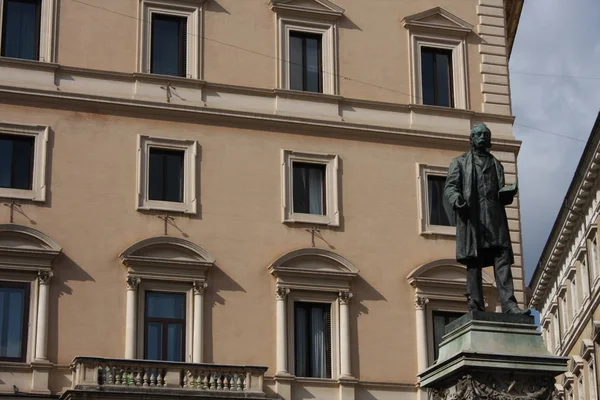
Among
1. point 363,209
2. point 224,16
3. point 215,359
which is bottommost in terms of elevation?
point 215,359

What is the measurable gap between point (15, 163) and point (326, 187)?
26.7 feet

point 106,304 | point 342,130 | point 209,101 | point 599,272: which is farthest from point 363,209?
point 599,272

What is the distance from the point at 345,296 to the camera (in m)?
36.0

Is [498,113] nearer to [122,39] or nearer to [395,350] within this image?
[395,350]

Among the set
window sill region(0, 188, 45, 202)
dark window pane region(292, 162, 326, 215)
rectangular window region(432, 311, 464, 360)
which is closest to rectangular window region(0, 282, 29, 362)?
window sill region(0, 188, 45, 202)

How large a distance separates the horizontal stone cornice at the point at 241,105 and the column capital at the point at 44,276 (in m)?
A: 4.44

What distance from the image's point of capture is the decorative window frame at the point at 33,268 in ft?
110

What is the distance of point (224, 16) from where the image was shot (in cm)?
3759

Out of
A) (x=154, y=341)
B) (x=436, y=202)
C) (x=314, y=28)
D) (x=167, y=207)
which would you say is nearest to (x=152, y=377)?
(x=154, y=341)

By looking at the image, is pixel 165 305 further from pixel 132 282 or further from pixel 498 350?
pixel 498 350

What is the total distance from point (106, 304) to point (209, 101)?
20.3 ft

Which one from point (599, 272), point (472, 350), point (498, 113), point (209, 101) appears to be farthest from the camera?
point (599, 272)

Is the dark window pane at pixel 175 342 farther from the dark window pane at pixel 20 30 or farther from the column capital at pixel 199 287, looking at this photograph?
the dark window pane at pixel 20 30

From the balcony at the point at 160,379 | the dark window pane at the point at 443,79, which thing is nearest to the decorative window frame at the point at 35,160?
the balcony at the point at 160,379
